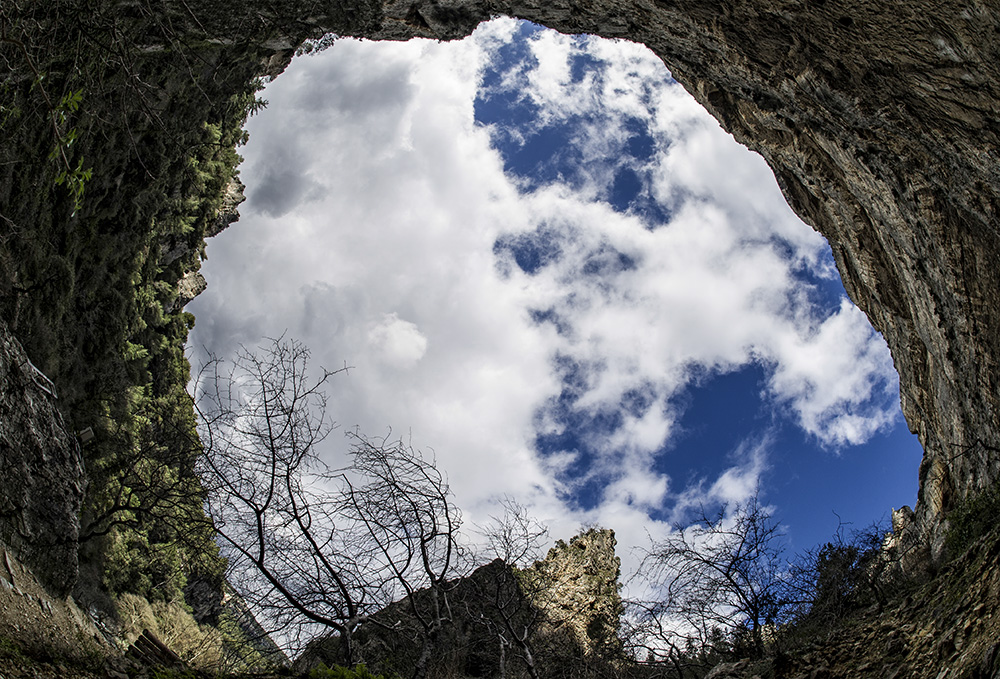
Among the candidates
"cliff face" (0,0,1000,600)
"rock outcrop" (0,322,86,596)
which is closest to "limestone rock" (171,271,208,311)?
"cliff face" (0,0,1000,600)

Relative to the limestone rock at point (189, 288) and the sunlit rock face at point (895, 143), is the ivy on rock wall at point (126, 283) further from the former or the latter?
the sunlit rock face at point (895, 143)

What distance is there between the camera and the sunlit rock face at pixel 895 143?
21.0 feet

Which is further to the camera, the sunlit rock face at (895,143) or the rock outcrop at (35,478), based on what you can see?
the sunlit rock face at (895,143)

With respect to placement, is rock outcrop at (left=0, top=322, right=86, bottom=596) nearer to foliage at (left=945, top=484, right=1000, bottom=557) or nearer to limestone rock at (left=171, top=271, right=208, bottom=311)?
limestone rock at (left=171, top=271, right=208, bottom=311)

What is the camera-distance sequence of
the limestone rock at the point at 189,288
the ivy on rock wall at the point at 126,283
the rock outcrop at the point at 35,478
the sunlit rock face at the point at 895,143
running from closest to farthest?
the rock outcrop at the point at 35,478
the sunlit rock face at the point at 895,143
the ivy on rock wall at the point at 126,283
the limestone rock at the point at 189,288

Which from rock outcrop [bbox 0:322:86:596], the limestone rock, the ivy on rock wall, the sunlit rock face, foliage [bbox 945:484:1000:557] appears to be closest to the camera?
rock outcrop [bbox 0:322:86:596]

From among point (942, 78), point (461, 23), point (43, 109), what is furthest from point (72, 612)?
point (461, 23)

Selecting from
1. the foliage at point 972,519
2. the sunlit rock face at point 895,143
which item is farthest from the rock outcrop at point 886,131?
the foliage at point 972,519

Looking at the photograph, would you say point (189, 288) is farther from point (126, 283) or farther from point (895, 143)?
point (895, 143)

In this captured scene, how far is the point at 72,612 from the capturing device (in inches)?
248

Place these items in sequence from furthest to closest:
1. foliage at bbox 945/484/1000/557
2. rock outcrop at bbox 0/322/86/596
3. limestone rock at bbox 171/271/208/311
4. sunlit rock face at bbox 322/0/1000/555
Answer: limestone rock at bbox 171/271/208/311 → foliage at bbox 945/484/1000/557 → sunlit rock face at bbox 322/0/1000/555 → rock outcrop at bbox 0/322/86/596

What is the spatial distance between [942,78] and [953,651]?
5611 millimetres

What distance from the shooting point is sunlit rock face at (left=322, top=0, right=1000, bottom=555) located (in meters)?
6.39

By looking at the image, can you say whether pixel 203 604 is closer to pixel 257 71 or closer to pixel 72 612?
pixel 72 612
